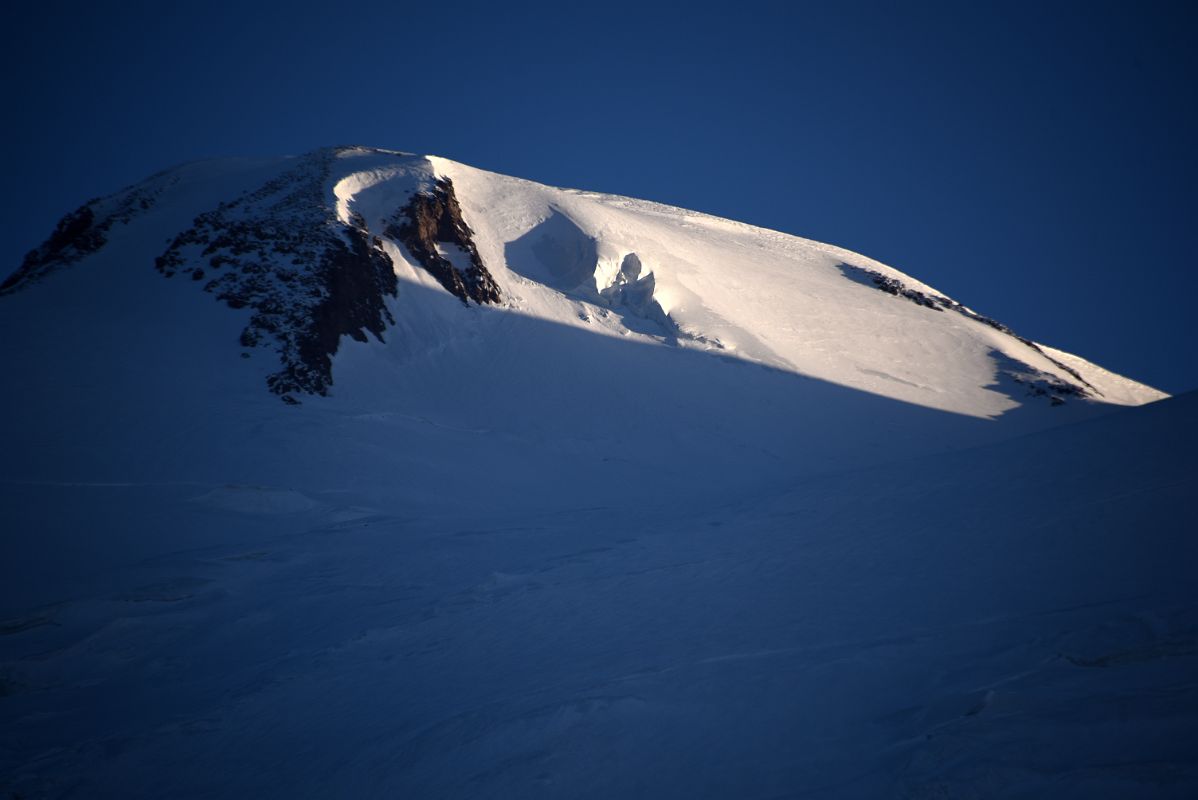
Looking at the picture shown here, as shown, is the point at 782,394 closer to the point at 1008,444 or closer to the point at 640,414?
the point at 640,414

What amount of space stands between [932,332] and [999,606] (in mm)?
30482

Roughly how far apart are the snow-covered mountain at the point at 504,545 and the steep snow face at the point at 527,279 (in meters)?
0.23

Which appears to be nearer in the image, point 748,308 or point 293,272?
point 293,272

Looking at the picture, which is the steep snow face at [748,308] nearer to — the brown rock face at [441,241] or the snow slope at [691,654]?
the brown rock face at [441,241]

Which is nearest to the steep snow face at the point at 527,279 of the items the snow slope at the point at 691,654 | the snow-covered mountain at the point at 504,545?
the snow-covered mountain at the point at 504,545

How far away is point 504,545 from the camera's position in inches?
411

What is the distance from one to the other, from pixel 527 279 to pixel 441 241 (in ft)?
13.0

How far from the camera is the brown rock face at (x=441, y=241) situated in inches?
985

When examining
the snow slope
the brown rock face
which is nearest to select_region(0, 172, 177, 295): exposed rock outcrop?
the brown rock face

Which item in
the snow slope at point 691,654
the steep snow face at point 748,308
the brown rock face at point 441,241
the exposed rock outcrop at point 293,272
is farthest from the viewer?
the steep snow face at point 748,308

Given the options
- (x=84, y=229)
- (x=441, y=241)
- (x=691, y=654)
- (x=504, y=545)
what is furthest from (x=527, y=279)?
(x=691, y=654)

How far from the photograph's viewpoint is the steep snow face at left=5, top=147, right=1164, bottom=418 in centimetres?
2152

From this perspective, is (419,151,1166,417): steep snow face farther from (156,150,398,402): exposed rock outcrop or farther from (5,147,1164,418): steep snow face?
(156,150,398,402): exposed rock outcrop

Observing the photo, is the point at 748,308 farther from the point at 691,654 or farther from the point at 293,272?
the point at 691,654
